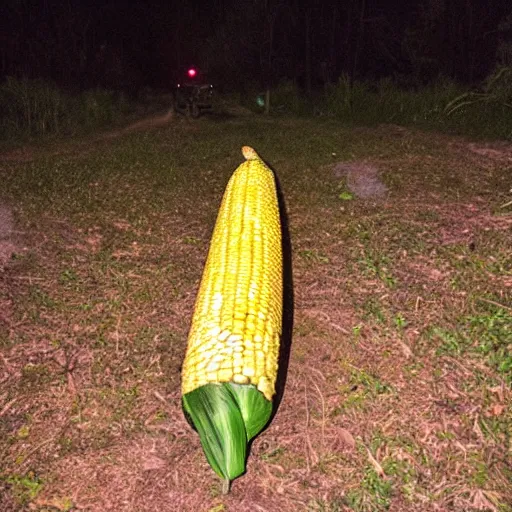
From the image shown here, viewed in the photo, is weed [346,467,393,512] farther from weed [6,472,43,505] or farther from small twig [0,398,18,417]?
small twig [0,398,18,417]

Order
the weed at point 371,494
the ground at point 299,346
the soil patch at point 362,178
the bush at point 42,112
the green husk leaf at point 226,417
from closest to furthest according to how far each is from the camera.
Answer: the green husk leaf at point 226,417 → the weed at point 371,494 → the ground at point 299,346 → the soil patch at point 362,178 → the bush at point 42,112

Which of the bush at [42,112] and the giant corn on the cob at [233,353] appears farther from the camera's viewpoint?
the bush at [42,112]

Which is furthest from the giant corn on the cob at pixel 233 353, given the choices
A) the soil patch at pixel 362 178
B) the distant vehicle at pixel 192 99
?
the distant vehicle at pixel 192 99

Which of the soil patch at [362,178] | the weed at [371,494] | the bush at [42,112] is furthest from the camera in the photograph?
the bush at [42,112]

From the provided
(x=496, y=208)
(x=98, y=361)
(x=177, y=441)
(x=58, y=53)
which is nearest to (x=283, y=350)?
(x=177, y=441)

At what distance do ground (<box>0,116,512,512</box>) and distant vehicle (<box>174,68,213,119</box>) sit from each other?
1190 centimetres

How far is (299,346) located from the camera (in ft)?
9.60

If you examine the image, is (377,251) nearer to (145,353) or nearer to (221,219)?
(221,219)

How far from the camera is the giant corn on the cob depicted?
5.52 ft

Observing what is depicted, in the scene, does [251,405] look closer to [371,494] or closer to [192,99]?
[371,494]

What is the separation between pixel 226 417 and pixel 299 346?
4.37 ft

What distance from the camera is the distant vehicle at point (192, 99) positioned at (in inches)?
645

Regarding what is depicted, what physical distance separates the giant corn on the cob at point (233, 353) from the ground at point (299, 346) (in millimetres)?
594

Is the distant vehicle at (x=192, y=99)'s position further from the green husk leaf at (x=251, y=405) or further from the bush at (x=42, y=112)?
the green husk leaf at (x=251, y=405)
